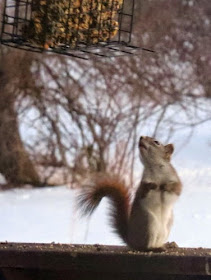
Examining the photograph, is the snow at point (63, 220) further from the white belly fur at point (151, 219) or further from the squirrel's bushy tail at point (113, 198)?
the white belly fur at point (151, 219)

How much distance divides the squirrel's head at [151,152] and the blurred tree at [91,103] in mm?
4087

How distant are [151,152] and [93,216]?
3.52 m

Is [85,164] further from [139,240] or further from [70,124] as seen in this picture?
[139,240]

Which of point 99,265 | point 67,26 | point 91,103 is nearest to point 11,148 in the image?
point 91,103

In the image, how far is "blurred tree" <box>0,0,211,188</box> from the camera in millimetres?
7867

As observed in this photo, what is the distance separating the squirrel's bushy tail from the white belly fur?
91 mm

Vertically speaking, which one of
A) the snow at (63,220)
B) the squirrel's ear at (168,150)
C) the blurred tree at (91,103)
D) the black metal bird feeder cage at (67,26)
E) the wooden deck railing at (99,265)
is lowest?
the snow at (63,220)

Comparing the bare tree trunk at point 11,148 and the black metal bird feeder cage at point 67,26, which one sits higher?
the black metal bird feeder cage at point 67,26

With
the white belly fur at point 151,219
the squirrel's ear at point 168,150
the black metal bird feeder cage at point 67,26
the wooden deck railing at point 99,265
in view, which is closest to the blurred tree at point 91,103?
the black metal bird feeder cage at point 67,26

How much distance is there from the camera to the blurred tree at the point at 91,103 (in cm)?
787

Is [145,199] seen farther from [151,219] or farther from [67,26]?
[67,26]

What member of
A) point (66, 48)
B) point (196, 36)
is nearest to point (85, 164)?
point (196, 36)

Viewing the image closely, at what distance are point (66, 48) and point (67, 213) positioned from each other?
130 inches

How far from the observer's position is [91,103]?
798 cm
